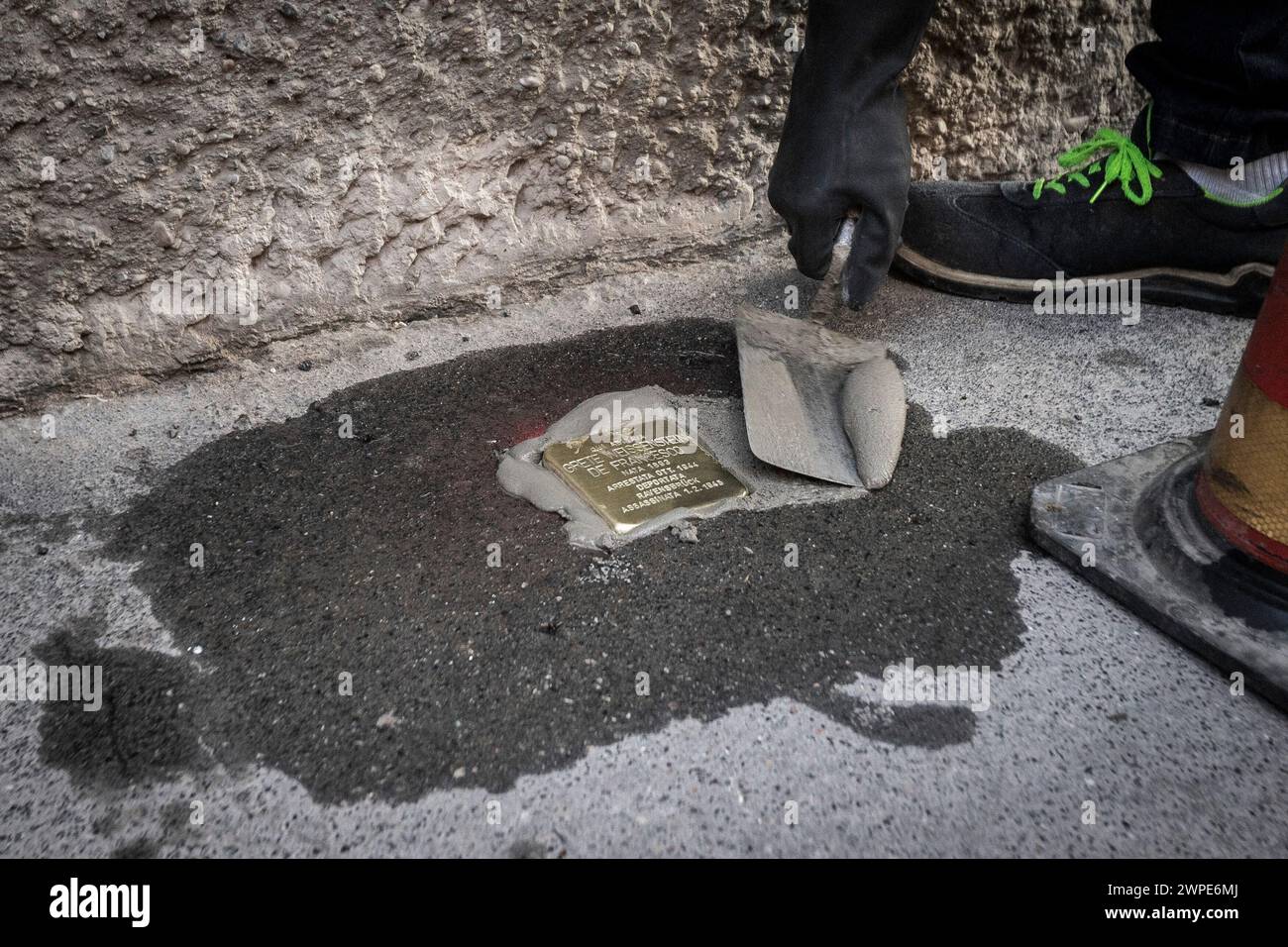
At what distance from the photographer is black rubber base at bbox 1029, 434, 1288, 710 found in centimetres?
117

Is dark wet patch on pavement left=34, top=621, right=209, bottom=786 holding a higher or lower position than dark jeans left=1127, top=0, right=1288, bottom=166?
lower

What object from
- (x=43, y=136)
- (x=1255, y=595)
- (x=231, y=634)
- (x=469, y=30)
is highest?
(x=469, y=30)

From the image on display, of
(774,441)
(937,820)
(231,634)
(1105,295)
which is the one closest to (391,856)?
(231,634)

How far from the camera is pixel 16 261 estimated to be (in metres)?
1.62

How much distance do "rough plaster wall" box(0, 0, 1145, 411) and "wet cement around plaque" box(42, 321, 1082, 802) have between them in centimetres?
38

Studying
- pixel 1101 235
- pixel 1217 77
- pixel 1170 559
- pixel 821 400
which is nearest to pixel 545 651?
pixel 821 400

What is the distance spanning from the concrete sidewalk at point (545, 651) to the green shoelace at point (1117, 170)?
45cm

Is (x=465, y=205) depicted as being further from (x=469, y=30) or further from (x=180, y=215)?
(x=180, y=215)

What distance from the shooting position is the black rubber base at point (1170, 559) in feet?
3.84

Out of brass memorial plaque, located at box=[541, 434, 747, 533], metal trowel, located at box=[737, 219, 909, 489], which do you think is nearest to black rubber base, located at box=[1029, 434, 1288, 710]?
metal trowel, located at box=[737, 219, 909, 489]

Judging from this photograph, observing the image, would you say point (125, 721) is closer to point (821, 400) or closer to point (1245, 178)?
point (821, 400)

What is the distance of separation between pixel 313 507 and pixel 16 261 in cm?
73

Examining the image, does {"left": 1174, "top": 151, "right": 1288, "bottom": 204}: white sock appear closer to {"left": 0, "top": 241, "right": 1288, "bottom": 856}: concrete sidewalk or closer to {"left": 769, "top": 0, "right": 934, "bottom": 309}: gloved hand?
{"left": 0, "top": 241, "right": 1288, "bottom": 856}: concrete sidewalk

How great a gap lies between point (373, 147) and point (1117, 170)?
5.30 ft
